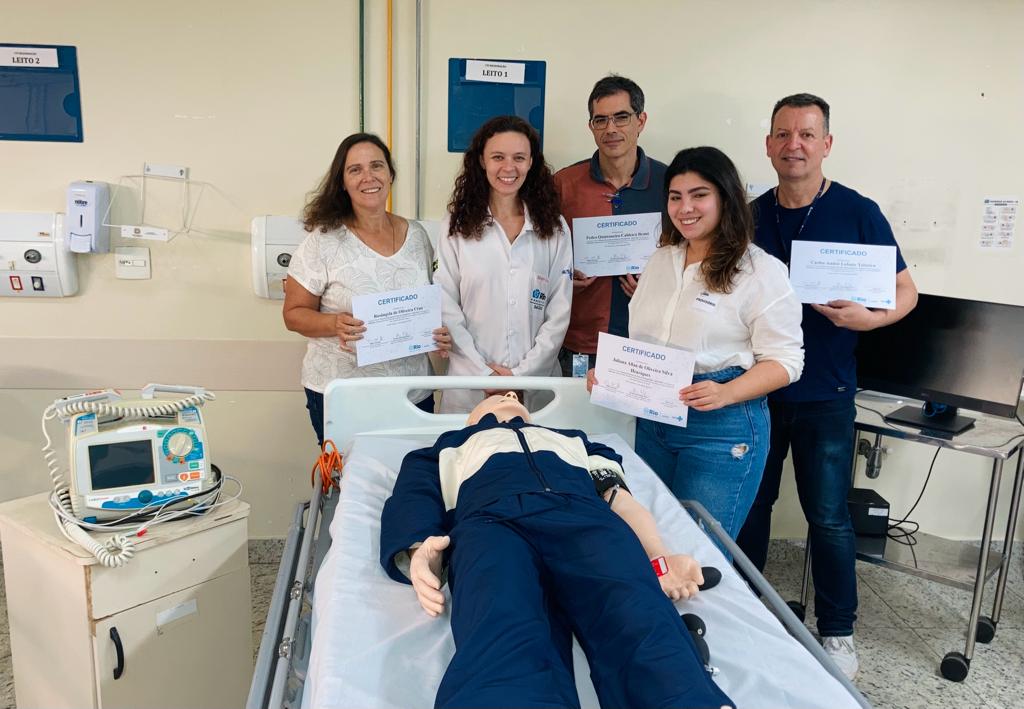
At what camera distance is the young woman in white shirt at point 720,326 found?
209 cm

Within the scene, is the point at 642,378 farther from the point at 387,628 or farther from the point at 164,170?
the point at 164,170

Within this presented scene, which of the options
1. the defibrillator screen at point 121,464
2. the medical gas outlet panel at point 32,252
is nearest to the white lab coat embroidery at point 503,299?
the defibrillator screen at point 121,464

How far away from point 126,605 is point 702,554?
1.49 m

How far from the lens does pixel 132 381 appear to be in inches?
130

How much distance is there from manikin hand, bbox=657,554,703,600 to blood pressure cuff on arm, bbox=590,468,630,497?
1.12 ft

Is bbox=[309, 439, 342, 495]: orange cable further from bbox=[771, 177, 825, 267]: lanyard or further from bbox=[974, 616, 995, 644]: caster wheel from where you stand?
bbox=[974, 616, 995, 644]: caster wheel

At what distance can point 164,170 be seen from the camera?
3145 millimetres

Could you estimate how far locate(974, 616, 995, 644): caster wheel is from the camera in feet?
9.73

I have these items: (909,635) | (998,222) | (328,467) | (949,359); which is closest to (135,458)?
(328,467)

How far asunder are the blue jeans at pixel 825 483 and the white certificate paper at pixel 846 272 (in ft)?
1.26

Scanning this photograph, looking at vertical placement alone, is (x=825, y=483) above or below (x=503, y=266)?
below

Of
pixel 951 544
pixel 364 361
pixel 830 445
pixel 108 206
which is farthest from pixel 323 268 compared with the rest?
pixel 951 544

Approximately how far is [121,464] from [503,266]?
137 cm

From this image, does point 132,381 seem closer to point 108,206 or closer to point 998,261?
point 108,206
